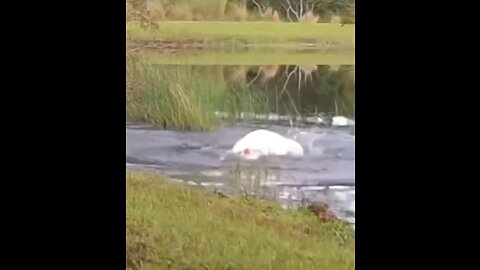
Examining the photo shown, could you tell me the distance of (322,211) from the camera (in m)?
1.87

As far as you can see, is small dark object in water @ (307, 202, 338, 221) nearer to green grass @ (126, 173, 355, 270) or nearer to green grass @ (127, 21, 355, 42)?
green grass @ (126, 173, 355, 270)

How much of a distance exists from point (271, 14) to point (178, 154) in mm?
392

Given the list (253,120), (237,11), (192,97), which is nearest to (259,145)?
(253,120)

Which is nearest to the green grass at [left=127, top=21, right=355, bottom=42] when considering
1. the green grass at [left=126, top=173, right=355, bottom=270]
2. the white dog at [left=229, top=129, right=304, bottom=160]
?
the white dog at [left=229, top=129, right=304, bottom=160]

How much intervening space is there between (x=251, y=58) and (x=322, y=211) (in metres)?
0.39

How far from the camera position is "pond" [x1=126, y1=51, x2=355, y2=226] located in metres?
1.86

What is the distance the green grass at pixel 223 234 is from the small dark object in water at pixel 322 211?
0.01 meters

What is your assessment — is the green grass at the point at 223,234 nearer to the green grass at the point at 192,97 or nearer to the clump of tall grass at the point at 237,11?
the green grass at the point at 192,97

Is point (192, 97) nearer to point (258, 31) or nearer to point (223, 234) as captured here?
point (258, 31)

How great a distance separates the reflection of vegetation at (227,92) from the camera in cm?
188

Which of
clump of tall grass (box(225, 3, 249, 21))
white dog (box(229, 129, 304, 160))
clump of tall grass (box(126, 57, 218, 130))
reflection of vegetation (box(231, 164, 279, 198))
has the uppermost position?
clump of tall grass (box(225, 3, 249, 21))
